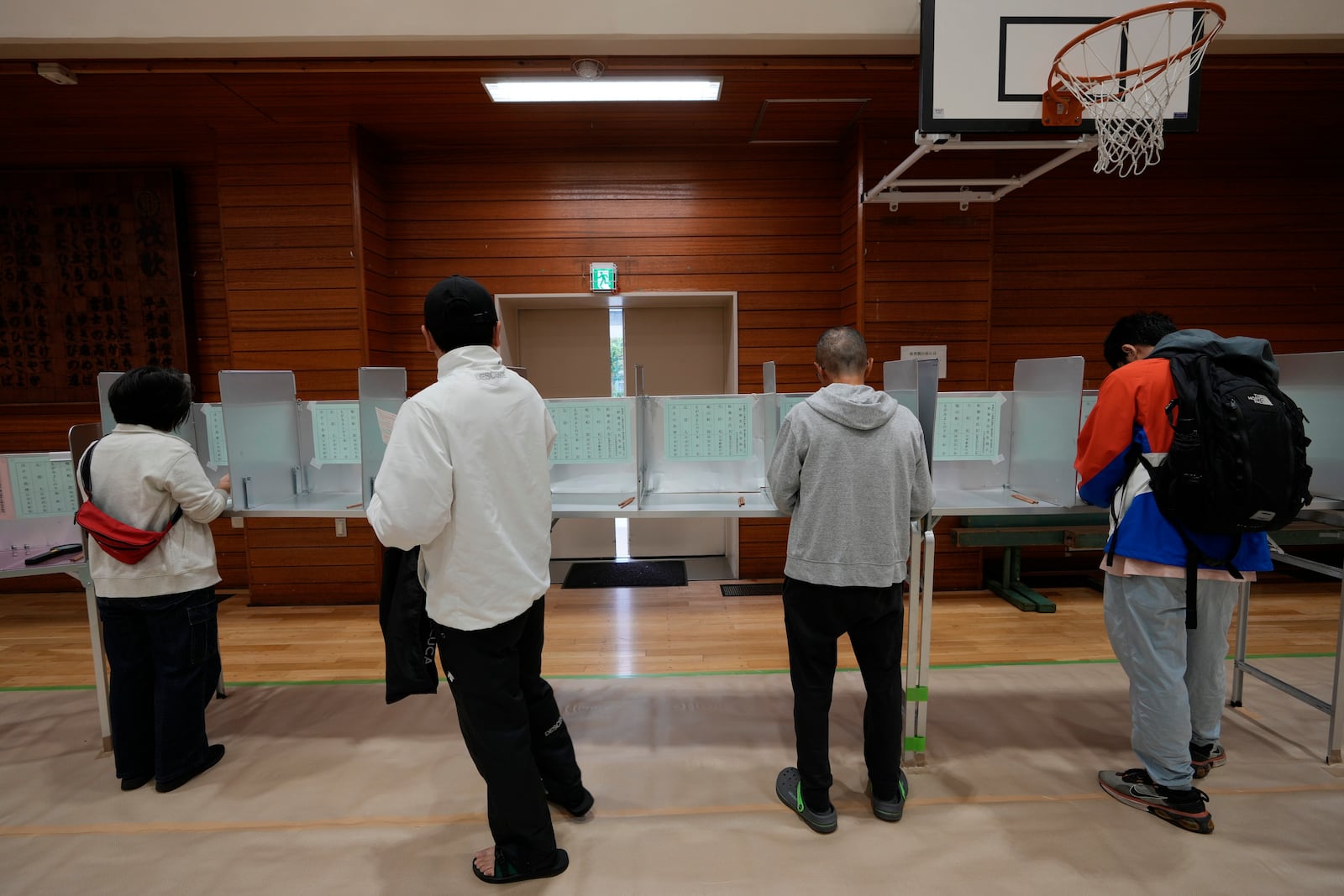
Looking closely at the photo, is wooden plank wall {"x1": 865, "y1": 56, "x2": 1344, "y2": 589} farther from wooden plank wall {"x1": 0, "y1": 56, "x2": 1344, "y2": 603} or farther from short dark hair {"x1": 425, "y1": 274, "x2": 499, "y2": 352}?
short dark hair {"x1": 425, "y1": 274, "x2": 499, "y2": 352}

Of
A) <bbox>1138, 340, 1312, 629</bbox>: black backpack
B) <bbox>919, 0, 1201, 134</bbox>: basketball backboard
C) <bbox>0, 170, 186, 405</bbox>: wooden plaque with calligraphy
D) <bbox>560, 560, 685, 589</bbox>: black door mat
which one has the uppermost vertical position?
<bbox>919, 0, 1201, 134</bbox>: basketball backboard

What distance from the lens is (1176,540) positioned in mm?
1878

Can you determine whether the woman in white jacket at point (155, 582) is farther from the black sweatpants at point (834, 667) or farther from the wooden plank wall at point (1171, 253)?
the wooden plank wall at point (1171, 253)

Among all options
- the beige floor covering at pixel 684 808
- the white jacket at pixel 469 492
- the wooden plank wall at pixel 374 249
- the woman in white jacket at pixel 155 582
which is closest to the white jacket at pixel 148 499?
the woman in white jacket at pixel 155 582

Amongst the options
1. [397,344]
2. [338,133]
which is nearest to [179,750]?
[397,344]

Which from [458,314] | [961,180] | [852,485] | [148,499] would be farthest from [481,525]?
[961,180]

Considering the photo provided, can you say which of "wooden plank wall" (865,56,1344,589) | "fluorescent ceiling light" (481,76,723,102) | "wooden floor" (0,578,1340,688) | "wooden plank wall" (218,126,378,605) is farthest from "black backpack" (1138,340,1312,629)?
"wooden plank wall" (218,126,378,605)

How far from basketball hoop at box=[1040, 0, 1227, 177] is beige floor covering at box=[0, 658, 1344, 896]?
2395mm

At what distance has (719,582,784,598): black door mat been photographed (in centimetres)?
423

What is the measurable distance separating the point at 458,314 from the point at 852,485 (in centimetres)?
119

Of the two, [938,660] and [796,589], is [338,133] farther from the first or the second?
[938,660]

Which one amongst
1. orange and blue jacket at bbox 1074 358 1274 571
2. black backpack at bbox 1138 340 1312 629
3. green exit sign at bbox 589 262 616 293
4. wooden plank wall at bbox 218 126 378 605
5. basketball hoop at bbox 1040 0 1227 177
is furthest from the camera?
green exit sign at bbox 589 262 616 293

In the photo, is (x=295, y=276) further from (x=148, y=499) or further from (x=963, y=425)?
(x=963, y=425)

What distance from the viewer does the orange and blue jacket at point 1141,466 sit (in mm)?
1878
